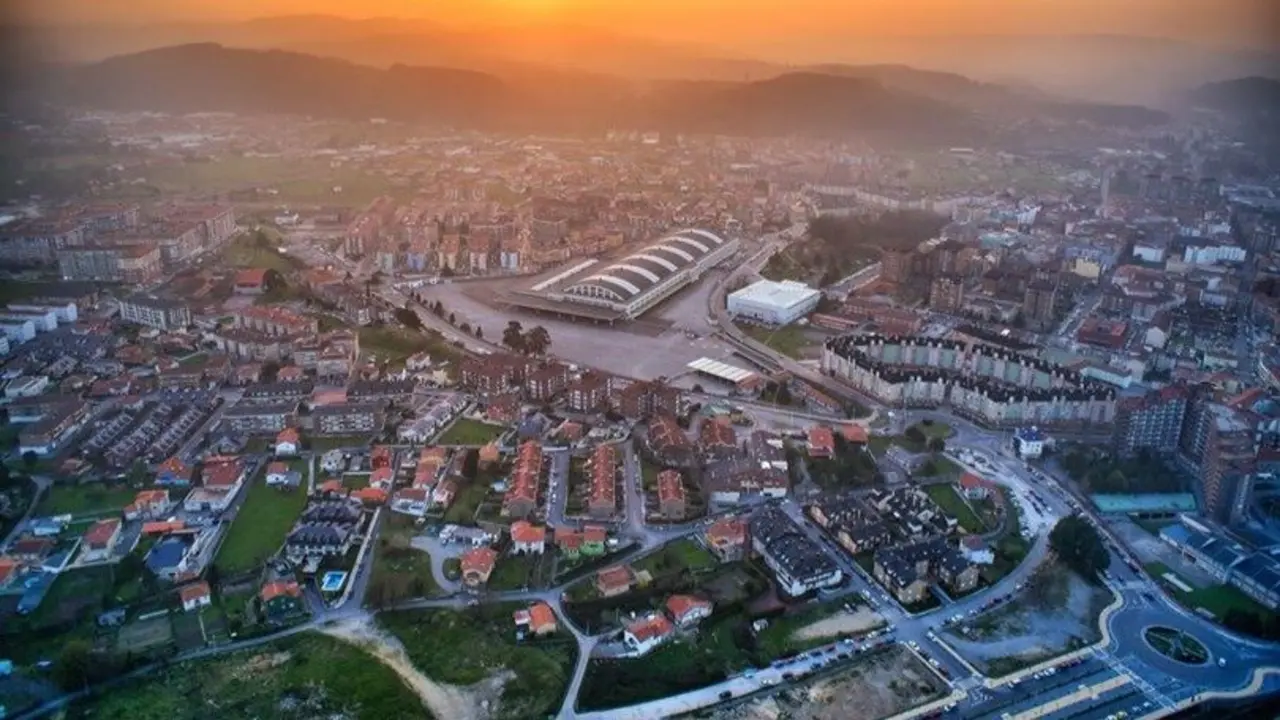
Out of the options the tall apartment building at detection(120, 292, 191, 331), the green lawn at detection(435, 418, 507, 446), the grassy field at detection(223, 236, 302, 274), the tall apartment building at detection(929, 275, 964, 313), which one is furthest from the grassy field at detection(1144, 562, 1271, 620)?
the grassy field at detection(223, 236, 302, 274)

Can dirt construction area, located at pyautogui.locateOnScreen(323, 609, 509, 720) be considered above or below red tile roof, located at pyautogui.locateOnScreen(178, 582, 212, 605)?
below

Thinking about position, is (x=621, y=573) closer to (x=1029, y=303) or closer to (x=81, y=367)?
(x=81, y=367)

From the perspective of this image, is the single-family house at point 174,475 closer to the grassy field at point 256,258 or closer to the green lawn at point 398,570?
the green lawn at point 398,570

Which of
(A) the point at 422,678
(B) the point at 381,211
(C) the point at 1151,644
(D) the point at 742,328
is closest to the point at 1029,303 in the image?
(D) the point at 742,328

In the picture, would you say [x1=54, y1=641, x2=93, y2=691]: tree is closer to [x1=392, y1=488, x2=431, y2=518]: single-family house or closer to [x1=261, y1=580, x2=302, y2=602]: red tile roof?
[x1=261, y1=580, x2=302, y2=602]: red tile roof

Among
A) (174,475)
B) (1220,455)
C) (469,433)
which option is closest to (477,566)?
(469,433)

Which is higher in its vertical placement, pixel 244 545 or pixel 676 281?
pixel 676 281
